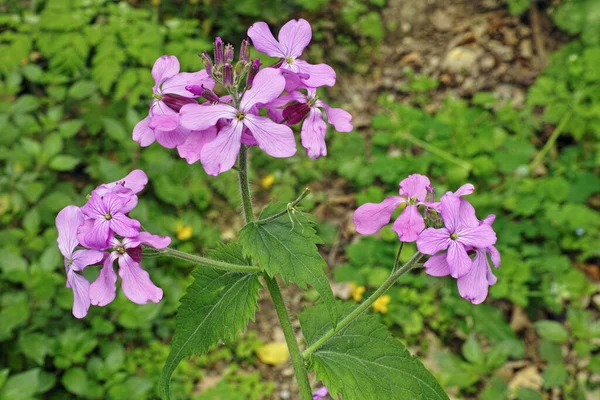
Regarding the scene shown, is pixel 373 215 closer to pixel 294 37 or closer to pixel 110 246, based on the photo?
pixel 294 37

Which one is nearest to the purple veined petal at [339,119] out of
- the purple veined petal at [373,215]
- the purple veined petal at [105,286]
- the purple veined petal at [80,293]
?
the purple veined petal at [373,215]

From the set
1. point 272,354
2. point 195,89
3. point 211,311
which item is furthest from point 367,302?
point 272,354

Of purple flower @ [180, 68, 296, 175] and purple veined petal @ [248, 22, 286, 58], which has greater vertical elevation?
purple veined petal @ [248, 22, 286, 58]

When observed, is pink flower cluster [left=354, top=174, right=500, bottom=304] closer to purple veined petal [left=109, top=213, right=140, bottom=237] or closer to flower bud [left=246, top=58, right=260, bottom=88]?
flower bud [left=246, top=58, right=260, bottom=88]

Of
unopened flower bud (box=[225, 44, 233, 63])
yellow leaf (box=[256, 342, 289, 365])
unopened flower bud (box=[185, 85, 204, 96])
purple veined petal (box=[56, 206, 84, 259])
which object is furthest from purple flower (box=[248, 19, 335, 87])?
yellow leaf (box=[256, 342, 289, 365])

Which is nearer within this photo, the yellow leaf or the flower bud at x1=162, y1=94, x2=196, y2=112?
the flower bud at x1=162, y1=94, x2=196, y2=112

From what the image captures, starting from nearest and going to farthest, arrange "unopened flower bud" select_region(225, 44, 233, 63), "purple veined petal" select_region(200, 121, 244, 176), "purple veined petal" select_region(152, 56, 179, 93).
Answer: "purple veined petal" select_region(200, 121, 244, 176)
"unopened flower bud" select_region(225, 44, 233, 63)
"purple veined petal" select_region(152, 56, 179, 93)

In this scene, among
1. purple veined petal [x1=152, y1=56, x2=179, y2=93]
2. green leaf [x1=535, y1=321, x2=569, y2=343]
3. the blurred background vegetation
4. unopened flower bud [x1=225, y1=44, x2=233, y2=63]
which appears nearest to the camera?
unopened flower bud [x1=225, y1=44, x2=233, y2=63]

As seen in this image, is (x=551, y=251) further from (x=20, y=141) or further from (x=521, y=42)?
(x=20, y=141)
